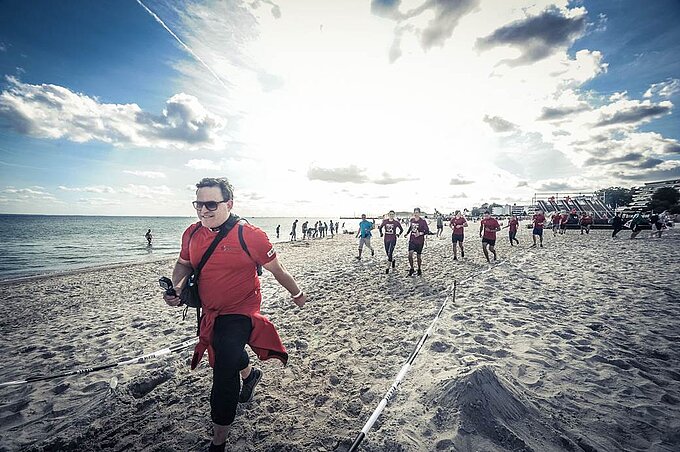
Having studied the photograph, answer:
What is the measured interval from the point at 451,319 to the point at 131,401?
17.3 feet

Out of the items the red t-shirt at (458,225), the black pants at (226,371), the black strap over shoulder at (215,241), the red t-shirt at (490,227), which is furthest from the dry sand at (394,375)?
the red t-shirt at (458,225)

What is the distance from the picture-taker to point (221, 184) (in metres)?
2.74

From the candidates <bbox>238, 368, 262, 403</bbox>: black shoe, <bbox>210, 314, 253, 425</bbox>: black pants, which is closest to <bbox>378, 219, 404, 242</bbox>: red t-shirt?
<bbox>238, 368, 262, 403</bbox>: black shoe

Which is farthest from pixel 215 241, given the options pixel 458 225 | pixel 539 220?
pixel 539 220

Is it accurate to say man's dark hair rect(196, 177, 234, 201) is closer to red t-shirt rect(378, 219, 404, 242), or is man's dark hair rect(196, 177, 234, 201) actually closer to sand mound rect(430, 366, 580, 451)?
sand mound rect(430, 366, 580, 451)

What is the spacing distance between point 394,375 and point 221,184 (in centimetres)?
329

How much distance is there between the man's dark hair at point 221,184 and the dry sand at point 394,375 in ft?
8.07

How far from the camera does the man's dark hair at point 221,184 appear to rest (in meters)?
2.68

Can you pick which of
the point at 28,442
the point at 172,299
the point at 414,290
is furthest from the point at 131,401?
the point at 414,290

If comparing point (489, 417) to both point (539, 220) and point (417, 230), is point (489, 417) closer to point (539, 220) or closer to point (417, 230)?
point (417, 230)

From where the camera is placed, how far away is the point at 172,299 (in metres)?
2.52

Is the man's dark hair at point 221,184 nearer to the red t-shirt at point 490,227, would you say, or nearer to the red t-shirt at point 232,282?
the red t-shirt at point 232,282

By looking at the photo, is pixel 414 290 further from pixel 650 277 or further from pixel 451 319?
pixel 650 277

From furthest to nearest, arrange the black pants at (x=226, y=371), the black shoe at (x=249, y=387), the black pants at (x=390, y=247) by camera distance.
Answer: the black pants at (x=390, y=247) < the black shoe at (x=249, y=387) < the black pants at (x=226, y=371)
